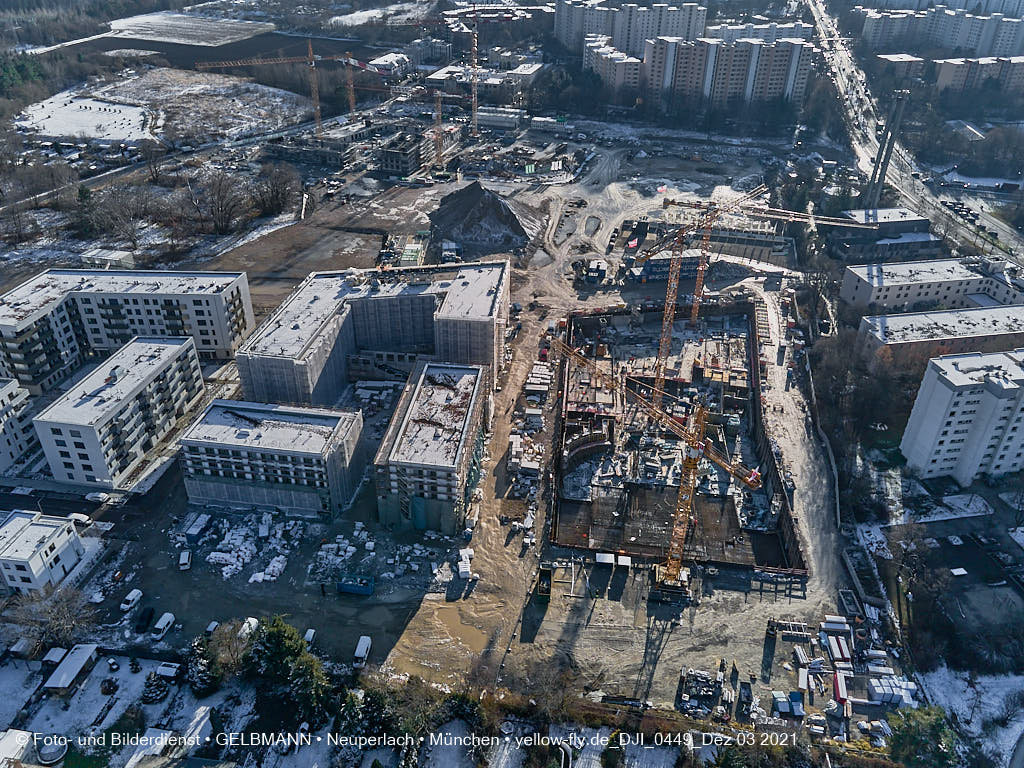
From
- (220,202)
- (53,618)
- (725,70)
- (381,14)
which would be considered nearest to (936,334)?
(53,618)

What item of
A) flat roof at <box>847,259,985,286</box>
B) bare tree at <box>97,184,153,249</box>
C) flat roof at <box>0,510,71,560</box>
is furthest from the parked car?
flat roof at <box>847,259,985,286</box>

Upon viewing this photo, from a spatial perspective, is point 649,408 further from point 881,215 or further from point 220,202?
point 220,202

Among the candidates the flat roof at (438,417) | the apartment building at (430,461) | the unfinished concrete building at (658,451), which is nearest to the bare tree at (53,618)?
the apartment building at (430,461)

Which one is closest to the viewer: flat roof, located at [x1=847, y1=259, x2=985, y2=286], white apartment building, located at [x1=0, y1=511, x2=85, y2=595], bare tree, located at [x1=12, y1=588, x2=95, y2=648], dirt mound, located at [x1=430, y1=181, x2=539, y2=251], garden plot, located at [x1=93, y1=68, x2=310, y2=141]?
bare tree, located at [x1=12, y1=588, x2=95, y2=648]

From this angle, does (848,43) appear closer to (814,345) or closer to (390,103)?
(390,103)

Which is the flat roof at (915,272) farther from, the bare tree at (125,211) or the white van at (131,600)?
the bare tree at (125,211)

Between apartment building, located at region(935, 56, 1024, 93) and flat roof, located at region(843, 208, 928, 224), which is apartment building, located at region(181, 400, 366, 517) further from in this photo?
apartment building, located at region(935, 56, 1024, 93)
